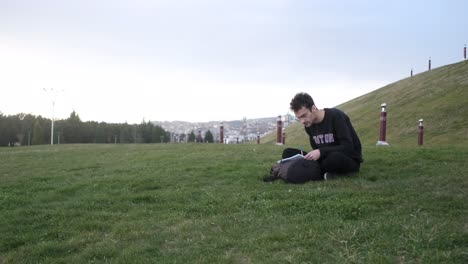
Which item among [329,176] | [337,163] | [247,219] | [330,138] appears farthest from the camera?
[330,138]

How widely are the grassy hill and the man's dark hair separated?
522 inches

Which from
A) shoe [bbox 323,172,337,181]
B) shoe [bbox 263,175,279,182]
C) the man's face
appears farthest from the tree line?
shoe [bbox 323,172,337,181]

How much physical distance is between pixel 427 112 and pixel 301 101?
1224 inches

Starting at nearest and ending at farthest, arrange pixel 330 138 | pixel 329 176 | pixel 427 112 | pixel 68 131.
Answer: pixel 329 176 → pixel 330 138 → pixel 427 112 → pixel 68 131

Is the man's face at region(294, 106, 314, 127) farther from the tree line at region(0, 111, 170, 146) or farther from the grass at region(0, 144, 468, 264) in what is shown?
the tree line at region(0, 111, 170, 146)

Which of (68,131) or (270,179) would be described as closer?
(270,179)

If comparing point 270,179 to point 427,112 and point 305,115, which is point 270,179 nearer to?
point 305,115

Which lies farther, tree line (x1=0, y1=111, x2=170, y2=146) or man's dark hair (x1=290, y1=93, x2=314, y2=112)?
tree line (x1=0, y1=111, x2=170, y2=146)

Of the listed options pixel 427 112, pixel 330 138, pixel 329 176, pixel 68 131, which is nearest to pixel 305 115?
pixel 330 138

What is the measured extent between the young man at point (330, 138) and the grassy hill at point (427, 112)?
12915mm

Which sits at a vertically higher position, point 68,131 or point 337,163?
point 68,131

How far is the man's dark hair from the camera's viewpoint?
Answer: 721 centimetres

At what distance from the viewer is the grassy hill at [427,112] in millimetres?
28312

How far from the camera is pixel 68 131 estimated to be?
107875mm
